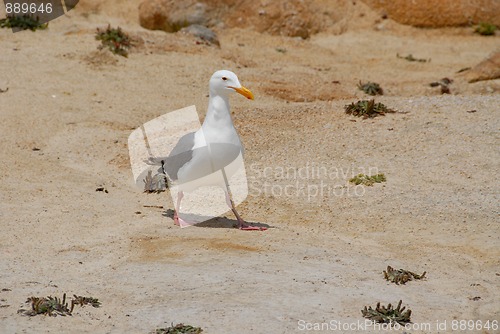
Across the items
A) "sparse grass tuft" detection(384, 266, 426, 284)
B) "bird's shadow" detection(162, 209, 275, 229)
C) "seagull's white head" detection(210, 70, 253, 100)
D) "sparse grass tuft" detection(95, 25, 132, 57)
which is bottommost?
"bird's shadow" detection(162, 209, 275, 229)

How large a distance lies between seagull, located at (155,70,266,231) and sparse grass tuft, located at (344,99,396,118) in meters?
3.64

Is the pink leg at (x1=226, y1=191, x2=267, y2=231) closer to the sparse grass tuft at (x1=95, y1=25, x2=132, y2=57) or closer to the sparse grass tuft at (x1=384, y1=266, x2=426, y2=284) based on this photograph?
the sparse grass tuft at (x1=384, y1=266, x2=426, y2=284)

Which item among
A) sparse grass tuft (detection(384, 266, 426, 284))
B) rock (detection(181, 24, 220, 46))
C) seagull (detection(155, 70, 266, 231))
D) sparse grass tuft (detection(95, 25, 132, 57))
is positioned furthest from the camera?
rock (detection(181, 24, 220, 46))

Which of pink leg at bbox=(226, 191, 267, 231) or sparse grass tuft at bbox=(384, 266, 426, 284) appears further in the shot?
pink leg at bbox=(226, 191, 267, 231)

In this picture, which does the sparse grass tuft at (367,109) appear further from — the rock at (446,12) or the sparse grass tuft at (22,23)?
the rock at (446,12)

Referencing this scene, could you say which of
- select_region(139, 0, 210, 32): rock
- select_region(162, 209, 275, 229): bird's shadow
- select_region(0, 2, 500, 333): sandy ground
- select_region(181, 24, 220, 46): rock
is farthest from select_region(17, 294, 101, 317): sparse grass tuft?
select_region(139, 0, 210, 32): rock

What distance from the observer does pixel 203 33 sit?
1631cm

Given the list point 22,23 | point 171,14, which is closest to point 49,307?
point 22,23

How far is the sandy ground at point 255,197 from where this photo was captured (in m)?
6.96

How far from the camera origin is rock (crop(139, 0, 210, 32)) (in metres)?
17.1

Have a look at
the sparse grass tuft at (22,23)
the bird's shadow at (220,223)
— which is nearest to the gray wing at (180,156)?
the bird's shadow at (220,223)

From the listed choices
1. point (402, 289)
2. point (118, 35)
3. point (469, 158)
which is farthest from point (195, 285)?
point (118, 35)

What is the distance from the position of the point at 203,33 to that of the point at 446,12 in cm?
556

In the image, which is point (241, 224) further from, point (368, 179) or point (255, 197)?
point (368, 179)
